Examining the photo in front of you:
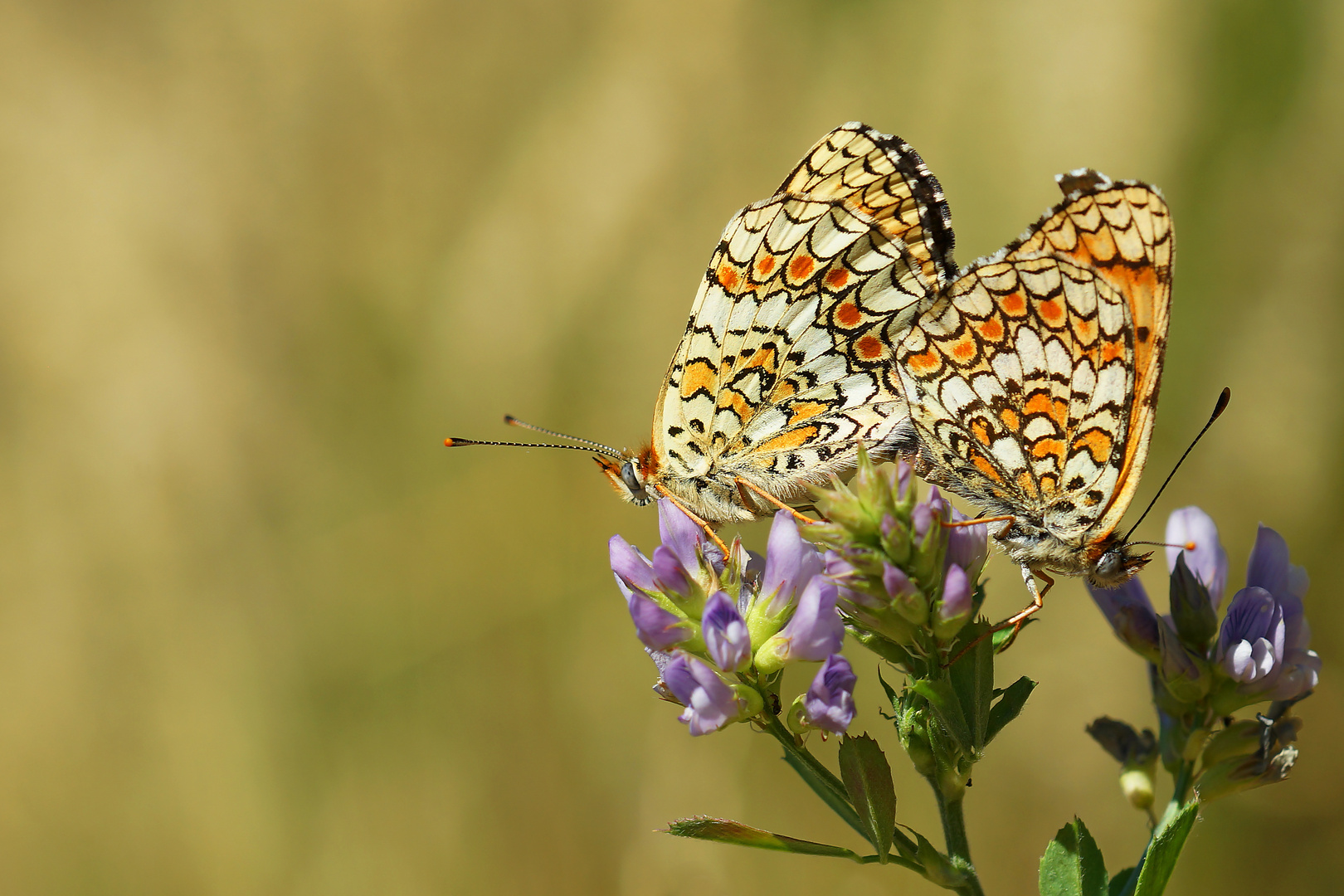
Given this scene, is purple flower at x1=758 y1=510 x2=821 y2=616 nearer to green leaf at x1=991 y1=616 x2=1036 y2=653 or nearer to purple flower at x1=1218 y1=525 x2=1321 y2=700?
green leaf at x1=991 y1=616 x2=1036 y2=653

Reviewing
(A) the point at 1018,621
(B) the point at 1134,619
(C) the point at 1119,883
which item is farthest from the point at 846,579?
(C) the point at 1119,883

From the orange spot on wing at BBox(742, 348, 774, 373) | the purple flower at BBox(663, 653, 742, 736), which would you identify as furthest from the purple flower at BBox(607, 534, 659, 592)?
the orange spot on wing at BBox(742, 348, 774, 373)

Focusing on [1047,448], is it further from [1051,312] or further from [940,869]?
[940,869]

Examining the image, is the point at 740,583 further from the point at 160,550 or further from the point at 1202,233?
the point at 160,550

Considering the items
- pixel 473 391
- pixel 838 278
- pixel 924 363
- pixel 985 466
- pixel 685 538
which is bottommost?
pixel 685 538

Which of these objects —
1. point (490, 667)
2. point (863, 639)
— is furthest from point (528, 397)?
point (863, 639)
